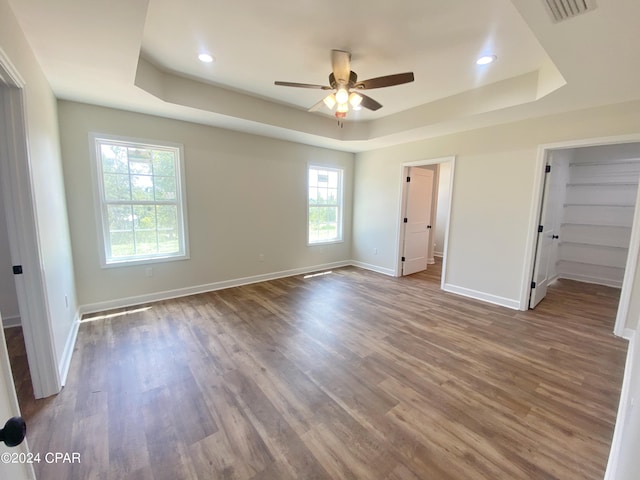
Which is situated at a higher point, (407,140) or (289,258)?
(407,140)

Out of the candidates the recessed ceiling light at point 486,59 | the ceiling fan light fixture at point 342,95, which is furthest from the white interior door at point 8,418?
the recessed ceiling light at point 486,59

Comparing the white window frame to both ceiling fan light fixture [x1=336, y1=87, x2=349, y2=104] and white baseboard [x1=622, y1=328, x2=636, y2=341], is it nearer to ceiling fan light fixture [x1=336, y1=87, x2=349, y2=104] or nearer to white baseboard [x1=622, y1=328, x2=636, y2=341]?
ceiling fan light fixture [x1=336, y1=87, x2=349, y2=104]

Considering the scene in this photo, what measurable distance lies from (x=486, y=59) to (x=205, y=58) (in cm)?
271

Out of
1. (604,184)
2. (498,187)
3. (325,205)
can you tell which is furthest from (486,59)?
(604,184)

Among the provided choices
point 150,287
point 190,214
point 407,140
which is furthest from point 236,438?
point 407,140

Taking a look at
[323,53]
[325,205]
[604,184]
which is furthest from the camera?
[325,205]

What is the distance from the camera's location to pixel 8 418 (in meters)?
0.84

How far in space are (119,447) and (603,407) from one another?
325 centimetres

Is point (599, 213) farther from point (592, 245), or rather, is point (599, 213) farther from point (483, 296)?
point (483, 296)

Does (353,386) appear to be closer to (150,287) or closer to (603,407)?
(603,407)

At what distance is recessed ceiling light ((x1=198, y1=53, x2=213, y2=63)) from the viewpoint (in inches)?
103

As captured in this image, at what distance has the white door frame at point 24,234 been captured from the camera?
171 cm

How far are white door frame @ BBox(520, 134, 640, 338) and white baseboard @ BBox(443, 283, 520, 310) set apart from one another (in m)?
0.10

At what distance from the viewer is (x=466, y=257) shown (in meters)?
4.22
